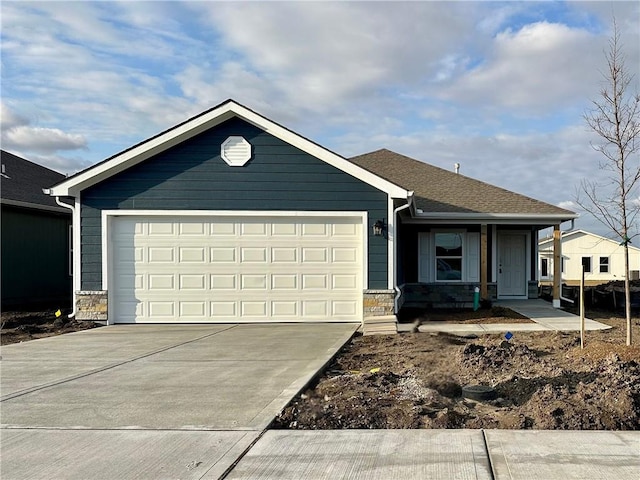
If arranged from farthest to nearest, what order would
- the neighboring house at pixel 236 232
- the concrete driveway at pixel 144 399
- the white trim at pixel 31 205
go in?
the white trim at pixel 31 205
the neighboring house at pixel 236 232
the concrete driveway at pixel 144 399

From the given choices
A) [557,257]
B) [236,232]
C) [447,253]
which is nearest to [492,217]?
[447,253]

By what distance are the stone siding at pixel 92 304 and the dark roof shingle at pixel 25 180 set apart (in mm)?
4610

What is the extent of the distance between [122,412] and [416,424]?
2.87 metres

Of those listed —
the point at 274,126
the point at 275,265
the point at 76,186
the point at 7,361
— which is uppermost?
the point at 274,126

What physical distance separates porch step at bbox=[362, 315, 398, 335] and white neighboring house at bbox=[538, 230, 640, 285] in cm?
2859

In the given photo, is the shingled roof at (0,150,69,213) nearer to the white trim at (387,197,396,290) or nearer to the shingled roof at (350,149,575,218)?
the shingled roof at (350,149,575,218)

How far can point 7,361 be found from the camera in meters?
8.35

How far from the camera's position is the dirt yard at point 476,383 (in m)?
5.03

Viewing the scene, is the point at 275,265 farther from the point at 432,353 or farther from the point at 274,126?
the point at 432,353

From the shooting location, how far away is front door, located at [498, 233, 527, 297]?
17.7 meters

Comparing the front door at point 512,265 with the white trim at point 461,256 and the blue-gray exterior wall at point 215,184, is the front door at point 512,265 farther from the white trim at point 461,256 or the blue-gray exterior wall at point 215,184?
the blue-gray exterior wall at point 215,184

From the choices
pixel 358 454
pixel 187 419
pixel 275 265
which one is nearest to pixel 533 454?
pixel 358 454

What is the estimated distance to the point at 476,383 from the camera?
650 cm

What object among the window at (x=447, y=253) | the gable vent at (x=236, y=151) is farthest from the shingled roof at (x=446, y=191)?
the gable vent at (x=236, y=151)
